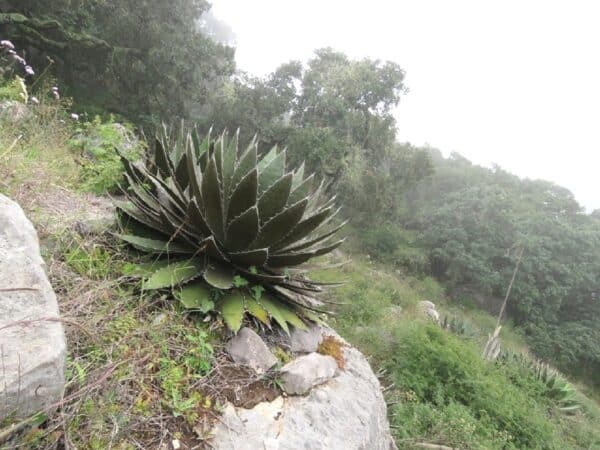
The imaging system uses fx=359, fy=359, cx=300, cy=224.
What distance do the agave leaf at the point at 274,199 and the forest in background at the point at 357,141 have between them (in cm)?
1160

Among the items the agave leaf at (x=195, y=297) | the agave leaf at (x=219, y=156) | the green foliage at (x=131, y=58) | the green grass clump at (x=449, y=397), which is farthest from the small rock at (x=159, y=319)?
the green foliage at (x=131, y=58)

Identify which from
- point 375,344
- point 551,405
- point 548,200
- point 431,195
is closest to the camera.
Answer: point 375,344

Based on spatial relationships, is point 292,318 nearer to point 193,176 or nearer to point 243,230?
point 243,230

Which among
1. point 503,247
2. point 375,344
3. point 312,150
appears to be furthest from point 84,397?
point 503,247

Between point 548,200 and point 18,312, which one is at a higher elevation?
point 548,200

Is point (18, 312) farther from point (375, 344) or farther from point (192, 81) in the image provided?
point (192, 81)

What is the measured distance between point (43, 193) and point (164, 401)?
155 cm

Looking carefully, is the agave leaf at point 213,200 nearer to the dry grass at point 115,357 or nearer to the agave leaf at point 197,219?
the agave leaf at point 197,219

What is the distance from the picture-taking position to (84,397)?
1.17m

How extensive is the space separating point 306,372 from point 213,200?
103 centimetres

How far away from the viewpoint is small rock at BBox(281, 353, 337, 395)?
1776 millimetres

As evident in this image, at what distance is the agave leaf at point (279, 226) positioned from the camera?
194 cm

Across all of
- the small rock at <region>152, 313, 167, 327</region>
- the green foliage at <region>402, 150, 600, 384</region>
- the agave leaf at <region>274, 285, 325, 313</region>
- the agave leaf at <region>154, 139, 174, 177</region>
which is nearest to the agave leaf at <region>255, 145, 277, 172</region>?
the agave leaf at <region>154, 139, 174, 177</region>

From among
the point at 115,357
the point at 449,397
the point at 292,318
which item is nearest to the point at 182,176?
the point at 292,318
